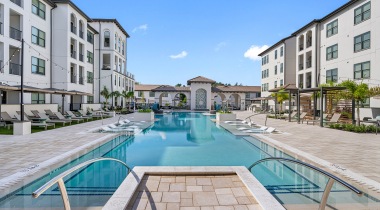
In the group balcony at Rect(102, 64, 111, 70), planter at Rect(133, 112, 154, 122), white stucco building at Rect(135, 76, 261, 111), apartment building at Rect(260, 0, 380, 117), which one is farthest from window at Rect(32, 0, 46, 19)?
apartment building at Rect(260, 0, 380, 117)

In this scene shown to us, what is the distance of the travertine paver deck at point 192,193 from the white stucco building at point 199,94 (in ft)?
103

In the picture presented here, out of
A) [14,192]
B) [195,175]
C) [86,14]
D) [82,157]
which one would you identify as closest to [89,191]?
[14,192]

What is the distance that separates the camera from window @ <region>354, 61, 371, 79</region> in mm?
21469

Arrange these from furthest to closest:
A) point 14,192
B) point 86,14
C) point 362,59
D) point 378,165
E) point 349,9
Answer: point 86,14
point 349,9
point 362,59
point 378,165
point 14,192

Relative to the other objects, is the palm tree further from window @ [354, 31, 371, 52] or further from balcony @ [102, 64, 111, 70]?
window @ [354, 31, 371, 52]

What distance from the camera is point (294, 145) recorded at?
9914 millimetres

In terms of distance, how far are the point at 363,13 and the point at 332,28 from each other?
186 inches

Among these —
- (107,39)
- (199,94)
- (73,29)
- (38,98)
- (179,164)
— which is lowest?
(179,164)

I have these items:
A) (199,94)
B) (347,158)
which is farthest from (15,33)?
(199,94)

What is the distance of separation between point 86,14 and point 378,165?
32.9 metres

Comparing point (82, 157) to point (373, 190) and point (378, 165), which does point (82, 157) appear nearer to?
point (373, 190)

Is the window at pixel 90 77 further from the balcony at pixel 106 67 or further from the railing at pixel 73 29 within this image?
the railing at pixel 73 29

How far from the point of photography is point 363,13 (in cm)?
2198

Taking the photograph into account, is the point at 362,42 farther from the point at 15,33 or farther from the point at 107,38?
the point at 107,38
